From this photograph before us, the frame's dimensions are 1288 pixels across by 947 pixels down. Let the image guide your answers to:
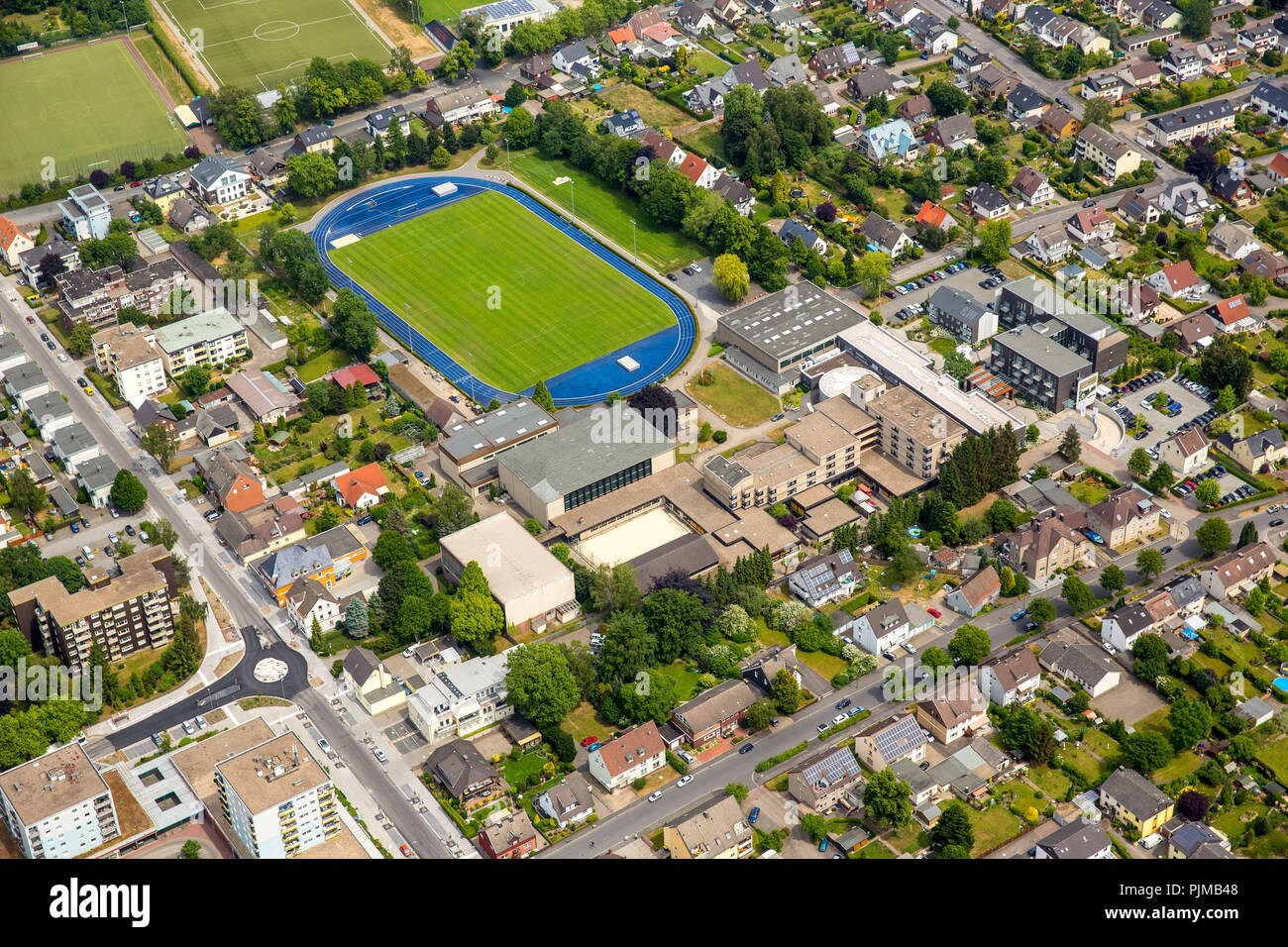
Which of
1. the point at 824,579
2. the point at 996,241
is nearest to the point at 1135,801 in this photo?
the point at 824,579

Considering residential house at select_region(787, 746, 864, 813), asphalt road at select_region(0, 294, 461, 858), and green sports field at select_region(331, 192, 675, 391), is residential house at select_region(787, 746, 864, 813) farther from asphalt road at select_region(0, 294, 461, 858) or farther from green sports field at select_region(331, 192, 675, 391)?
green sports field at select_region(331, 192, 675, 391)

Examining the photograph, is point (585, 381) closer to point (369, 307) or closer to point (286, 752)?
point (369, 307)

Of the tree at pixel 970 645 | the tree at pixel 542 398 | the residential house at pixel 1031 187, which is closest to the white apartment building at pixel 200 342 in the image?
the tree at pixel 542 398

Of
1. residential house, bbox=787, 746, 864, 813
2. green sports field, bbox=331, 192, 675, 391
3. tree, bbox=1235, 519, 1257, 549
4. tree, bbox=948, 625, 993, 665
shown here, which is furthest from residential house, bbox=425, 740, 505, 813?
tree, bbox=1235, 519, 1257, 549

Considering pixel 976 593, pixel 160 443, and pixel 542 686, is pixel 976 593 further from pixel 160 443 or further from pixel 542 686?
pixel 160 443

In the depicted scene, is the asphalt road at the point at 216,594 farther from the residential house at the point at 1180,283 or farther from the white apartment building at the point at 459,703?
the residential house at the point at 1180,283

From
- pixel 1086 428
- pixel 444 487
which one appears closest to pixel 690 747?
pixel 444 487
